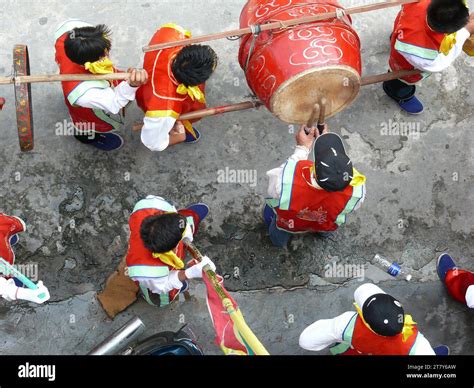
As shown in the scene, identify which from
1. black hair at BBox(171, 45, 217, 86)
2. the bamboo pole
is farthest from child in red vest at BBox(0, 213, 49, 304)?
black hair at BBox(171, 45, 217, 86)

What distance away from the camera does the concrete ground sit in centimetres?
429

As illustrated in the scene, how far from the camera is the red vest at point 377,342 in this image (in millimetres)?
3256

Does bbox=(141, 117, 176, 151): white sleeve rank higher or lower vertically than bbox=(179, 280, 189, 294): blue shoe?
higher

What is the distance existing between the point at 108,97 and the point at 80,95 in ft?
0.56

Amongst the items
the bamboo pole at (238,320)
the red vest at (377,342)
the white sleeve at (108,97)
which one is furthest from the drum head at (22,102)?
the red vest at (377,342)

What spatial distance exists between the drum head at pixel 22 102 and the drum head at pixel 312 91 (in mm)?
1481

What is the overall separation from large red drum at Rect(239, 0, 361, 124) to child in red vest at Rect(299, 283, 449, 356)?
1215 mm

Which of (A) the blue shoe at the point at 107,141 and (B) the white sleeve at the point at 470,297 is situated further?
(A) the blue shoe at the point at 107,141

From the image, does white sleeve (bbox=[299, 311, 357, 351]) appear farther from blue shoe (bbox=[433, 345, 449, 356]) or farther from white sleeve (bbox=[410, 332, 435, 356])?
blue shoe (bbox=[433, 345, 449, 356])

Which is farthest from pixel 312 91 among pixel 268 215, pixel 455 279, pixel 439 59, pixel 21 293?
pixel 21 293

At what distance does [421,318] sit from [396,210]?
80 centimetres

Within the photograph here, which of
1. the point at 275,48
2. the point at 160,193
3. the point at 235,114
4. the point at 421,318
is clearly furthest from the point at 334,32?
the point at 421,318

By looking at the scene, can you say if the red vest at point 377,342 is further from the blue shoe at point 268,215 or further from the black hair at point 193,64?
the black hair at point 193,64
